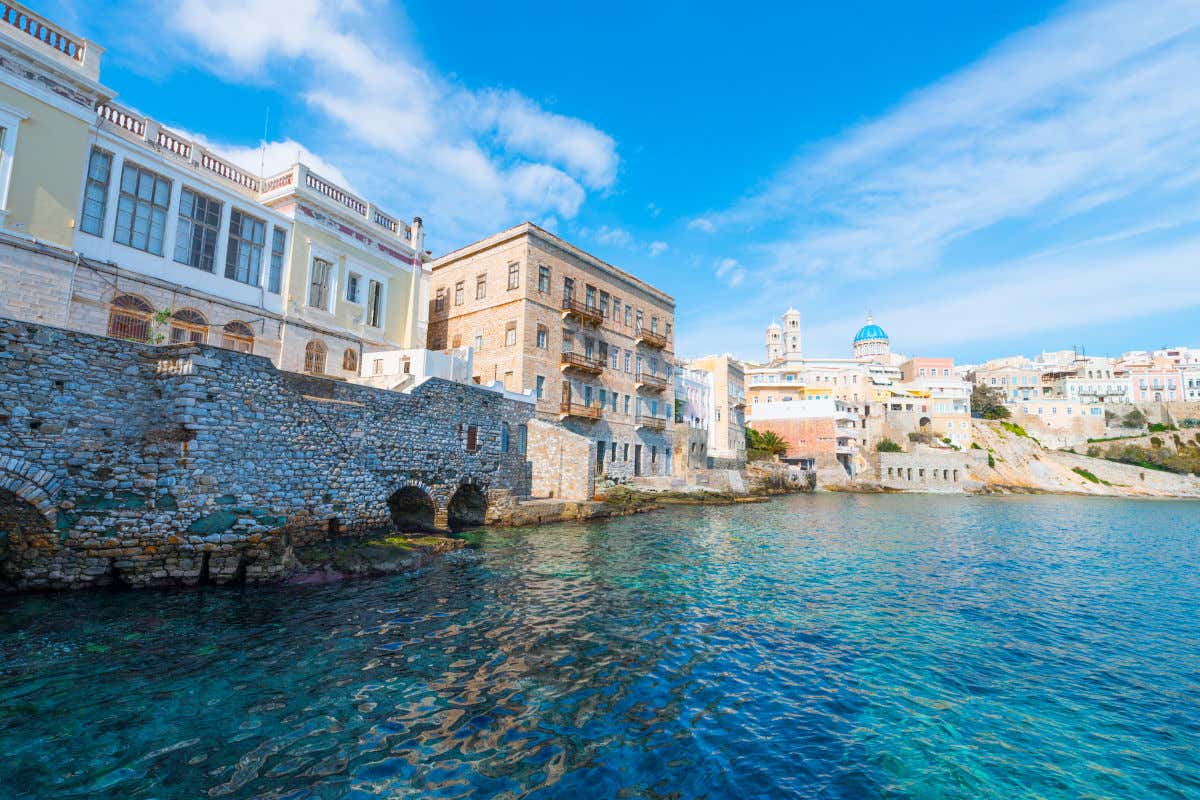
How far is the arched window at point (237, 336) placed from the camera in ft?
64.5

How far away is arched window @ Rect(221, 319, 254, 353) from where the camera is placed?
1967 centimetres

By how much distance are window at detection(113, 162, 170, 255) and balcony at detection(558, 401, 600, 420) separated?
21.0 meters

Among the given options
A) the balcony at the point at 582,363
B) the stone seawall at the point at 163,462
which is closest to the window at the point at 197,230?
the stone seawall at the point at 163,462

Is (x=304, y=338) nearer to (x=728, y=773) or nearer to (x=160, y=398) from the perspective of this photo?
(x=160, y=398)

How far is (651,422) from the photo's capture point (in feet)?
136

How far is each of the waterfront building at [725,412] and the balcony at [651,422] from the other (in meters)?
11.3

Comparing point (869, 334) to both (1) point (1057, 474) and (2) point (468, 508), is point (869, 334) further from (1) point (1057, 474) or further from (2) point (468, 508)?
(2) point (468, 508)

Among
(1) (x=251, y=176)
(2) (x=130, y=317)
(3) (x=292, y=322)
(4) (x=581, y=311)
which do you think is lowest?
(2) (x=130, y=317)

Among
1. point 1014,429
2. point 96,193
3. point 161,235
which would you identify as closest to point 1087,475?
point 1014,429

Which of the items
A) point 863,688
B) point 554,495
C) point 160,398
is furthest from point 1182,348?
point 160,398

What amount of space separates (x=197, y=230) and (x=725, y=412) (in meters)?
45.9

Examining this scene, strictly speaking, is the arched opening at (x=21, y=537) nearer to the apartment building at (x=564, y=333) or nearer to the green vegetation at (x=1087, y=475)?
the apartment building at (x=564, y=333)

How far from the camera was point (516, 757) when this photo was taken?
5609 mm

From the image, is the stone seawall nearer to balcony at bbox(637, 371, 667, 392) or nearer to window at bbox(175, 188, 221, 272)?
window at bbox(175, 188, 221, 272)
